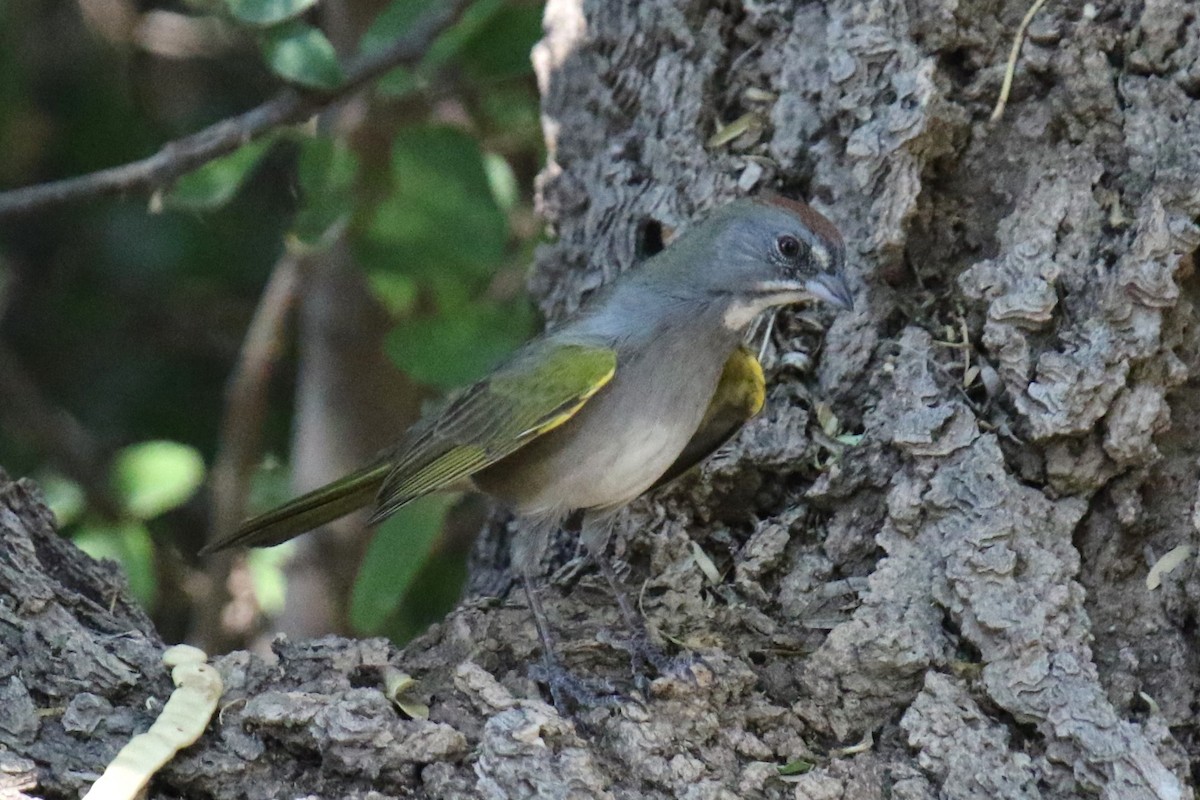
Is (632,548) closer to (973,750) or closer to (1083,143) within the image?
(973,750)

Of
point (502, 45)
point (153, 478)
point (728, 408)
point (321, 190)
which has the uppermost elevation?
point (502, 45)

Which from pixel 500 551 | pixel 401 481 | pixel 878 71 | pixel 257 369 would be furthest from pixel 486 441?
pixel 257 369

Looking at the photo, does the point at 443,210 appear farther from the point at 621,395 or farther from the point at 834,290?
the point at 834,290

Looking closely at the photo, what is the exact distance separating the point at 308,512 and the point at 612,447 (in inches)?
37.8

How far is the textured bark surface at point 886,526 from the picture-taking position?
3537 millimetres

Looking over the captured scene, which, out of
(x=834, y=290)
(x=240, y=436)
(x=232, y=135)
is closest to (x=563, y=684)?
(x=834, y=290)

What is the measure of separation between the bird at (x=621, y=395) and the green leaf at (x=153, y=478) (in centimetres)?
136

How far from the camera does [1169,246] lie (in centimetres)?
388

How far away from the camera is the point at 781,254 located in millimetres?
4406

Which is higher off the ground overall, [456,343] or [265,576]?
[456,343]

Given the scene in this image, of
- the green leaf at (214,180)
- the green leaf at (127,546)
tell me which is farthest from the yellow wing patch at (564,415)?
the green leaf at (127,546)

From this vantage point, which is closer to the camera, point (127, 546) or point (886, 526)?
point (886, 526)

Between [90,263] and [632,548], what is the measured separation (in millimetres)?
4527

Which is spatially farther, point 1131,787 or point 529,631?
Result: point 529,631
